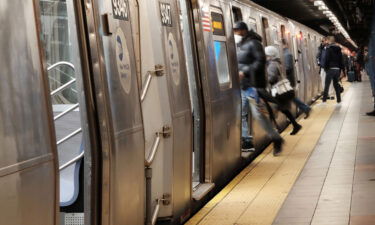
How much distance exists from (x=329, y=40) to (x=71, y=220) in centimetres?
1606

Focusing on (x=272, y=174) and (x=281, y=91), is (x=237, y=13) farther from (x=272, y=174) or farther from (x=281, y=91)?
(x=272, y=174)

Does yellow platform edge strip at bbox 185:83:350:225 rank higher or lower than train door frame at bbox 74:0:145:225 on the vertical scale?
lower

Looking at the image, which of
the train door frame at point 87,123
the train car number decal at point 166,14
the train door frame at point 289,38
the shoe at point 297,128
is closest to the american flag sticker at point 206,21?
the train car number decal at point 166,14

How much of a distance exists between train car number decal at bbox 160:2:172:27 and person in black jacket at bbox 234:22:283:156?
13.2 ft

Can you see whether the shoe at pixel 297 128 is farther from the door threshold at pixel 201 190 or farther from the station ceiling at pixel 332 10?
the station ceiling at pixel 332 10

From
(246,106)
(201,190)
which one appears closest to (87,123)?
(201,190)

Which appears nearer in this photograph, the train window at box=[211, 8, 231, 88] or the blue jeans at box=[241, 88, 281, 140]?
the train window at box=[211, 8, 231, 88]

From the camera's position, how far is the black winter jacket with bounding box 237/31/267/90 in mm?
10812

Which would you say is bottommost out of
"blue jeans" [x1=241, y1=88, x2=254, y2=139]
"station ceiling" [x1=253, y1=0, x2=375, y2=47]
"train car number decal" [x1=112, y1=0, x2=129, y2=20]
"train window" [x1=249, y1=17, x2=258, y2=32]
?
"blue jeans" [x1=241, y1=88, x2=254, y2=139]

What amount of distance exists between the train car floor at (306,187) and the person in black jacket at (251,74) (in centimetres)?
41

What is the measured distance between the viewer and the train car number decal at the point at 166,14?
6.43 m

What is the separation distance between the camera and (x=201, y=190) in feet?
25.2

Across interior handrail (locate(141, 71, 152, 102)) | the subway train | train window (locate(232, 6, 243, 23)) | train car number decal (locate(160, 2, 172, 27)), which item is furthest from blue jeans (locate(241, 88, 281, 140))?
interior handrail (locate(141, 71, 152, 102))

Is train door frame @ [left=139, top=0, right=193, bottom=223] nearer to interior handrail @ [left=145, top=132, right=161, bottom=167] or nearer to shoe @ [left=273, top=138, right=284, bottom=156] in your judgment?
interior handrail @ [left=145, top=132, right=161, bottom=167]
